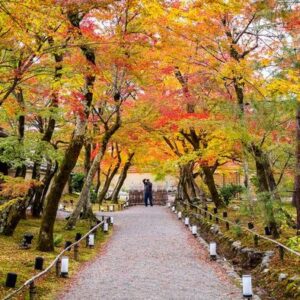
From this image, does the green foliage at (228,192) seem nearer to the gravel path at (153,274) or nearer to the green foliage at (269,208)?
the gravel path at (153,274)

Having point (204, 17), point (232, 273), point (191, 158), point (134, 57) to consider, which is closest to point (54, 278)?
point (232, 273)

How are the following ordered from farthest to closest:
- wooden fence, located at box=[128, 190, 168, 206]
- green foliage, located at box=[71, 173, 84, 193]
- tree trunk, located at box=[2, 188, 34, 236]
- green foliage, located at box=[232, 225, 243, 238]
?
wooden fence, located at box=[128, 190, 168, 206] → green foliage, located at box=[71, 173, 84, 193] → tree trunk, located at box=[2, 188, 34, 236] → green foliage, located at box=[232, 225, 243, 238]

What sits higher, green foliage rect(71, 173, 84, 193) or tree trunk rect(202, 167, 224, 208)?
green foliage rect(71, 173, 84, 193)

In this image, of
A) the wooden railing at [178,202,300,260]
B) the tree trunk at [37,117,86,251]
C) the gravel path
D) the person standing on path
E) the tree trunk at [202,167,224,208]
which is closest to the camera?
the gravel path

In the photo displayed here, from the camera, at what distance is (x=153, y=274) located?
11281 millimetres

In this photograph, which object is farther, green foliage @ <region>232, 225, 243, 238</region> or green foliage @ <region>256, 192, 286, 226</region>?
green foliage @ <region>232, 225, 243, 238</region>

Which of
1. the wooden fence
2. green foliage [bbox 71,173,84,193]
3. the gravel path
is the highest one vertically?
green foliage [bbox 71,173,84,193]

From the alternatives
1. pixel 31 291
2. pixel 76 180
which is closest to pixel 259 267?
pixel 31 291

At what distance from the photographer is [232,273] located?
11484 mm

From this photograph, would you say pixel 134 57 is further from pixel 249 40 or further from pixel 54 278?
pixel 54 278

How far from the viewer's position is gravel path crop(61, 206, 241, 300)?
9262mm

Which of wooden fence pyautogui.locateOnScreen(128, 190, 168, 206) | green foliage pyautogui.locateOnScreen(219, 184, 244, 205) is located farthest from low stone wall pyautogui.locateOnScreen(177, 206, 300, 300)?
wooden fence pyautogui.locateOnScreen(128, 190, 168, 206)

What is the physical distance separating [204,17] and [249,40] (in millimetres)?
1826

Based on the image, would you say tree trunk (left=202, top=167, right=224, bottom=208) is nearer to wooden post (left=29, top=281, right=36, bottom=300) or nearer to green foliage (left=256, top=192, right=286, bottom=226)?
green foliage (left=256, top=192, right=286, bottom=226)
